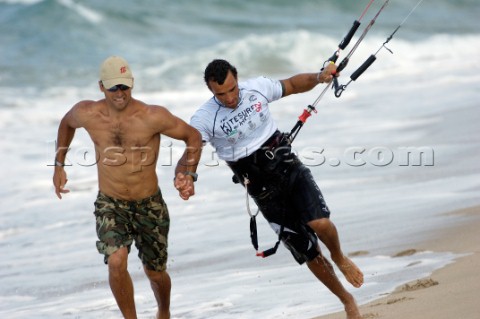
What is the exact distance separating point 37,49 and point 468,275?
21412 mm

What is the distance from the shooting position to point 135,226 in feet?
21.2

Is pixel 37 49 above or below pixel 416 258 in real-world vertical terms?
above

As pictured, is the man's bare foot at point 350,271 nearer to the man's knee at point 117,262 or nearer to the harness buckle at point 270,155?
the harness buckle at point 270,155

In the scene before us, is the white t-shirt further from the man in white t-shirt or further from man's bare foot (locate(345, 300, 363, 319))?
man's bare foot (locate(345, 300, 363, 319))

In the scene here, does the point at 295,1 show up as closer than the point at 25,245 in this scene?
No

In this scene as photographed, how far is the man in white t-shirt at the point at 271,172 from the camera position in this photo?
6.50 metres

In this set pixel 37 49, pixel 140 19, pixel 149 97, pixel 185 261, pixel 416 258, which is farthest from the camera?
pixel 140 19

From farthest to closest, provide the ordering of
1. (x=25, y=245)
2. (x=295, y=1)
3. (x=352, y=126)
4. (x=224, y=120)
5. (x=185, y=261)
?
(x=295, y=1)
(x=352, y=126)
(x=25, y=245)
(x=185, y=261)
(x=224, y=120)

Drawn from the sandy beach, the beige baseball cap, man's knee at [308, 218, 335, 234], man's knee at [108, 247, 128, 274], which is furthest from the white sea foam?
the beige baseball cap

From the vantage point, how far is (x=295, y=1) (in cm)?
3488

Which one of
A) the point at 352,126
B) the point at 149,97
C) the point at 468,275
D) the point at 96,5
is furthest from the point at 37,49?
the point at 468,275

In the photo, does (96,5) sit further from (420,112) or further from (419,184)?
(419,184)

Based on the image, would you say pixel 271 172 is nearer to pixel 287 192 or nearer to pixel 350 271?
pixel 287 192

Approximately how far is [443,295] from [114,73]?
8.00 feet
